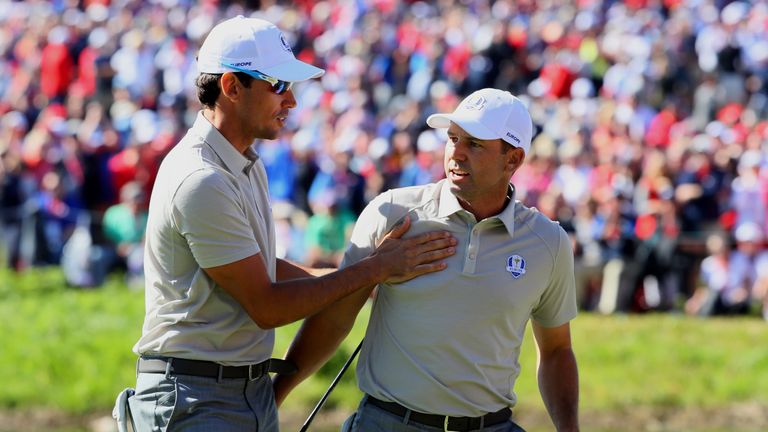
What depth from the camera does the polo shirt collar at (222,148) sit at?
18.7 ft

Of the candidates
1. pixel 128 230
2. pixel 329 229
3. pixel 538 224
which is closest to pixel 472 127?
pixel 538 224

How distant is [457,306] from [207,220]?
1079 mm

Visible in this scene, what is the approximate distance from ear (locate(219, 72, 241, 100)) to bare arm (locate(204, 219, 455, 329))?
0.64 m

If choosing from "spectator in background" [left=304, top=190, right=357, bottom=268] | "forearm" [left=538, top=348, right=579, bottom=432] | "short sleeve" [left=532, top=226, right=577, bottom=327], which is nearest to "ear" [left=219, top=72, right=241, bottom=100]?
"short sleeve" [left=532, top=226, right=577, bottom=327]

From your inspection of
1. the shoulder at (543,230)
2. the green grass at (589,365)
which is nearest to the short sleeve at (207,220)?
the shoulder at (543,230)

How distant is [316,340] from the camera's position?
621cm

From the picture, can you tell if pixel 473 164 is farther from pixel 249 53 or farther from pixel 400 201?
pixel 249 53

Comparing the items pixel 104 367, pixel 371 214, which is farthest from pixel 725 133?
pixel 371 214

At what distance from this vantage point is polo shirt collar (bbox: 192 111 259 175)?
5.69 metres

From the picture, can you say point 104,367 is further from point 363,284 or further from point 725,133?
point 363,284

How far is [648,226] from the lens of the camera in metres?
15.8

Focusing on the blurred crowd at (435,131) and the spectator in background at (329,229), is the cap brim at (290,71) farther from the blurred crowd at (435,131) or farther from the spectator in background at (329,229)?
the spectator in background at (329,229)

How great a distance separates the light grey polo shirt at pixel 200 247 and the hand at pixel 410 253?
48cm

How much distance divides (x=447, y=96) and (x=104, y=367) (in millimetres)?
7051
